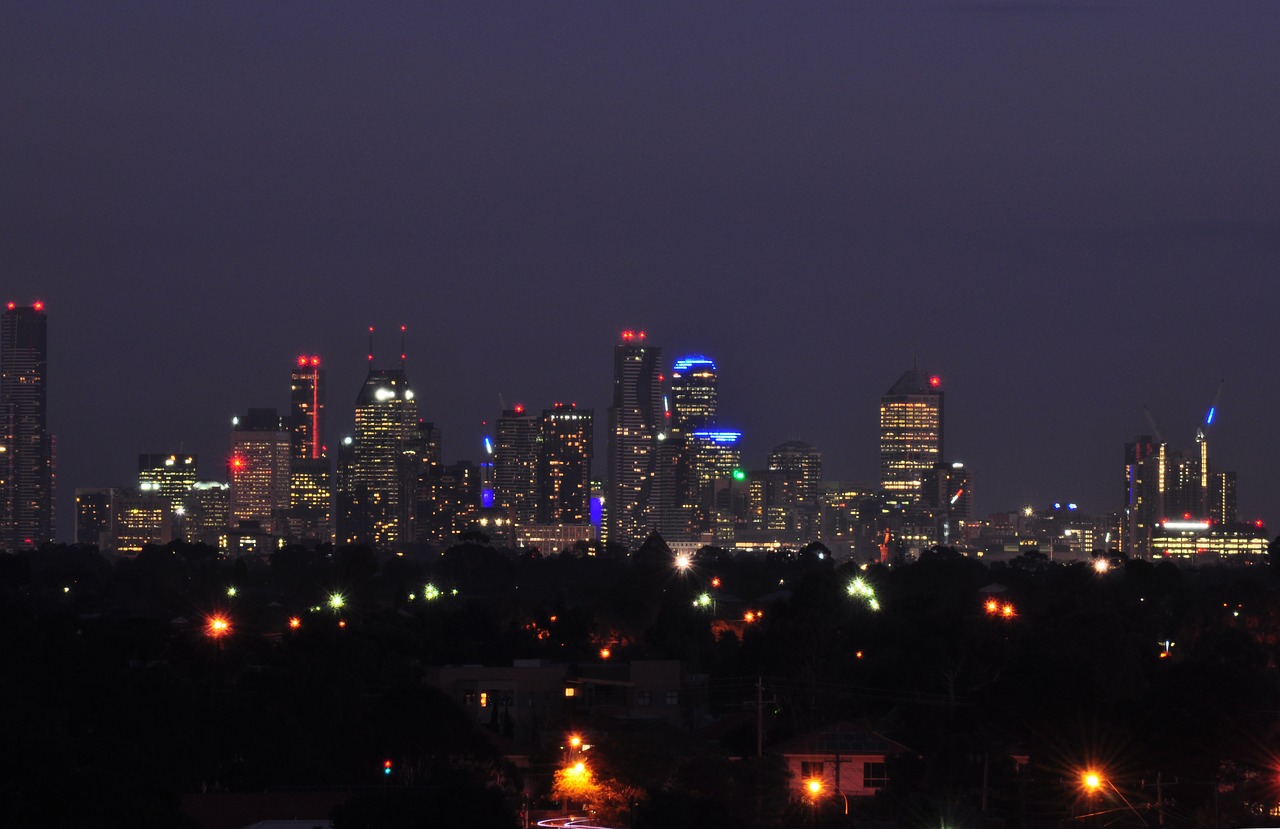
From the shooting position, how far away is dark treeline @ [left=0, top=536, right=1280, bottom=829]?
4072 centimetres

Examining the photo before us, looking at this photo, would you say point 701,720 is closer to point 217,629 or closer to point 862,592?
point 217,629

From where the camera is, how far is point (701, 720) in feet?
217

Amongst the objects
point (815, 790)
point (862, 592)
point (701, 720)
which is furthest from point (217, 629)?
point (862, 592)

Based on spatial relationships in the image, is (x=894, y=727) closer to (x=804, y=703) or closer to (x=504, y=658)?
(x=804, y=703)

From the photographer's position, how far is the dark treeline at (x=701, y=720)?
40719 mm

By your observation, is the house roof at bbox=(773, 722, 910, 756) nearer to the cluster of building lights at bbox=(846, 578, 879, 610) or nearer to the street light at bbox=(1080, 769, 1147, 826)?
the street light at bbox=(1080, 769, 1147, 826)

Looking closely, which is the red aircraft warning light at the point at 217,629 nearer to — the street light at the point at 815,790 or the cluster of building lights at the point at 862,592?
the cluster of building lights at the point at 862,592

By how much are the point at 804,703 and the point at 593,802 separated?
17.8 metres

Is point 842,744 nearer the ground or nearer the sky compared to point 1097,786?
nearer the sky

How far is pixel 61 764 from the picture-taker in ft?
114

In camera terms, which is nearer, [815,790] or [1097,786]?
[1097,786]

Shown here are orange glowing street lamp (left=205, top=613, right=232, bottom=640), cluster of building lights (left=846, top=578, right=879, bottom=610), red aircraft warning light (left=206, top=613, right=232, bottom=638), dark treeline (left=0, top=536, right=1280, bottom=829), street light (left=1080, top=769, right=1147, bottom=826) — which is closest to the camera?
dark treeline (left=0, top=536, right=1280, bottom=829)

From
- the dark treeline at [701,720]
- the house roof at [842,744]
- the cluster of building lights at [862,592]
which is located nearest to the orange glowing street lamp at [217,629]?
the dark treeline at [701,720]

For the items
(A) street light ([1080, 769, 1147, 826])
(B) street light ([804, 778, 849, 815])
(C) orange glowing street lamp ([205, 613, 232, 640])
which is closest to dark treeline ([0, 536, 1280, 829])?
(A) street light ([1080, 769, 1147, 826])
